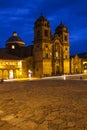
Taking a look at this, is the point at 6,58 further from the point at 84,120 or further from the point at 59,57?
the point at 84,120

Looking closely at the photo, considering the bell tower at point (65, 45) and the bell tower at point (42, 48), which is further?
the bell tower at point (65, 45)

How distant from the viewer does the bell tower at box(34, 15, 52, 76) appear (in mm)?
76106

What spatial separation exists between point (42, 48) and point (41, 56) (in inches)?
106

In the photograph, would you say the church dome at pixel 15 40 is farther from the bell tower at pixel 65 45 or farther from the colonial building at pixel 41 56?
the bell tower at pixel 65 45

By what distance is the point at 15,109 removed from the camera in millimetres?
16250

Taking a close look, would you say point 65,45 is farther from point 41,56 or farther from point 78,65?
point 41,56

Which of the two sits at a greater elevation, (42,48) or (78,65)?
(42,48)

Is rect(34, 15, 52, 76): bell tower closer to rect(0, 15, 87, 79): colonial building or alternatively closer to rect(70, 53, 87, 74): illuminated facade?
rect(0, 15, 87, 79): colonial building

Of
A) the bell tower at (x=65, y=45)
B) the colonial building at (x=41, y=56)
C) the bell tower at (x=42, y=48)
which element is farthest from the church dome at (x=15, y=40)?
the bell tower at (x=65, y=45)

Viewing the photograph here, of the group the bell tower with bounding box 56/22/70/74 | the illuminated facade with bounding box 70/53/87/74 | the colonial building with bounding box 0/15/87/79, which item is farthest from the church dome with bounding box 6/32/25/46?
the illuminated facade with bounding box 70/53/87/74

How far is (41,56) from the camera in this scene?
249 ft

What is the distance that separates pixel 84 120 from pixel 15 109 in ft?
18.2

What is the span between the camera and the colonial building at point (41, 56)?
69750 millimetres

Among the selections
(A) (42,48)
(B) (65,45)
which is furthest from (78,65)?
(A) (42,48)
